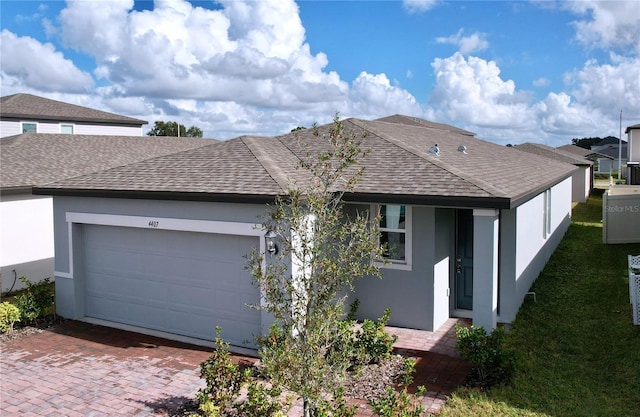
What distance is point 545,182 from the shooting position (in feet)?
43.4

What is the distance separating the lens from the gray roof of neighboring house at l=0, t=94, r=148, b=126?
85.4 ft

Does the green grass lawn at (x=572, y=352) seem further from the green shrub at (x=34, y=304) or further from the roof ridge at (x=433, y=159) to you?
the green shrub at (x=34, y=304)

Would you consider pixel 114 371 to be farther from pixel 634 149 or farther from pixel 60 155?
pixel 634 149

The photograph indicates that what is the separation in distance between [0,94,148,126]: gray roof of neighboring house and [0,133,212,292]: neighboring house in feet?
21.9

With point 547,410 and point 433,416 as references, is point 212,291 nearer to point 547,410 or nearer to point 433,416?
point 433,416

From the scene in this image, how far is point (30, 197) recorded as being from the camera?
1523 cm

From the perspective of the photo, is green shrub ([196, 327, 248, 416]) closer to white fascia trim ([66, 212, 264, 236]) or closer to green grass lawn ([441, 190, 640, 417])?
white fascia trim ([66, 212, 264, 236])

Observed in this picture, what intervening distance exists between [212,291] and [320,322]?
5033 millimetres

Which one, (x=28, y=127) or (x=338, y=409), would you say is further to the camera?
(x=28, y=127)

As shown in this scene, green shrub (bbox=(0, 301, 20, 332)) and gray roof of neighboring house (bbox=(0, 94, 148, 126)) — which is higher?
gray roof of neighboring house (bbox=(0, 94, 148, 126))

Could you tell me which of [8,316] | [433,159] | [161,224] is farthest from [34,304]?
[433,159]

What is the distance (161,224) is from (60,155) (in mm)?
10041

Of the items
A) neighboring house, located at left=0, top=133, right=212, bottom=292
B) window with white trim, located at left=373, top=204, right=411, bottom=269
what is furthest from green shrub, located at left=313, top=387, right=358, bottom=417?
neighboring house, located at left=0, top=133, right=212, bottom=292

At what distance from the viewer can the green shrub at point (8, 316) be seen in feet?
36.7
